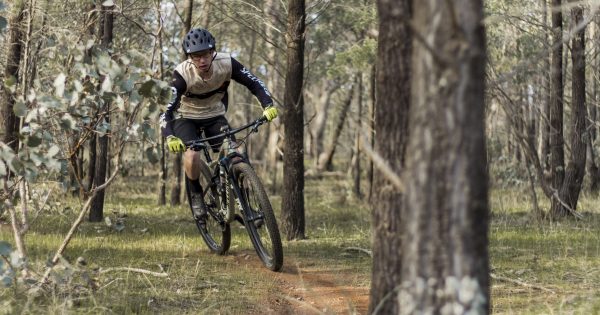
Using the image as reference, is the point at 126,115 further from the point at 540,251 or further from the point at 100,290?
the point at 540,251

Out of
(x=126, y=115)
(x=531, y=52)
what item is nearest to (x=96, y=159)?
(x=126, y=115)

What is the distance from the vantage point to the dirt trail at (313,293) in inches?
251

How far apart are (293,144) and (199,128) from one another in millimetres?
2021

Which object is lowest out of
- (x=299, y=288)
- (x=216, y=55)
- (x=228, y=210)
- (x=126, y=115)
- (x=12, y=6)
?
(x=299, y=288)

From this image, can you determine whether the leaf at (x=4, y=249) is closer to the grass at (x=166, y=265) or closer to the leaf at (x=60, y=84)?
the grass at (x=166, y=265)

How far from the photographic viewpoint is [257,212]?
7953mm

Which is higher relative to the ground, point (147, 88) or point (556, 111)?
point (556, 111)

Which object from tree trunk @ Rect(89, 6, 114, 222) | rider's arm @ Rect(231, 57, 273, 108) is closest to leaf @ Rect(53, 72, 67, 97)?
rider's arm @ Rect(231, 57, 273, 108)

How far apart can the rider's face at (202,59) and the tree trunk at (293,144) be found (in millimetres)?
2399

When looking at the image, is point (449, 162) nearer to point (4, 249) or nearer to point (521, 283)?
point (4, 249)

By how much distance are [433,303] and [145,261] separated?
5.07 m

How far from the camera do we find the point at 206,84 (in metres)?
8.26

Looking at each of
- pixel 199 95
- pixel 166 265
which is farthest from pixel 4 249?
pixel 199 95

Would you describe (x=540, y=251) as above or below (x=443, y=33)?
below
